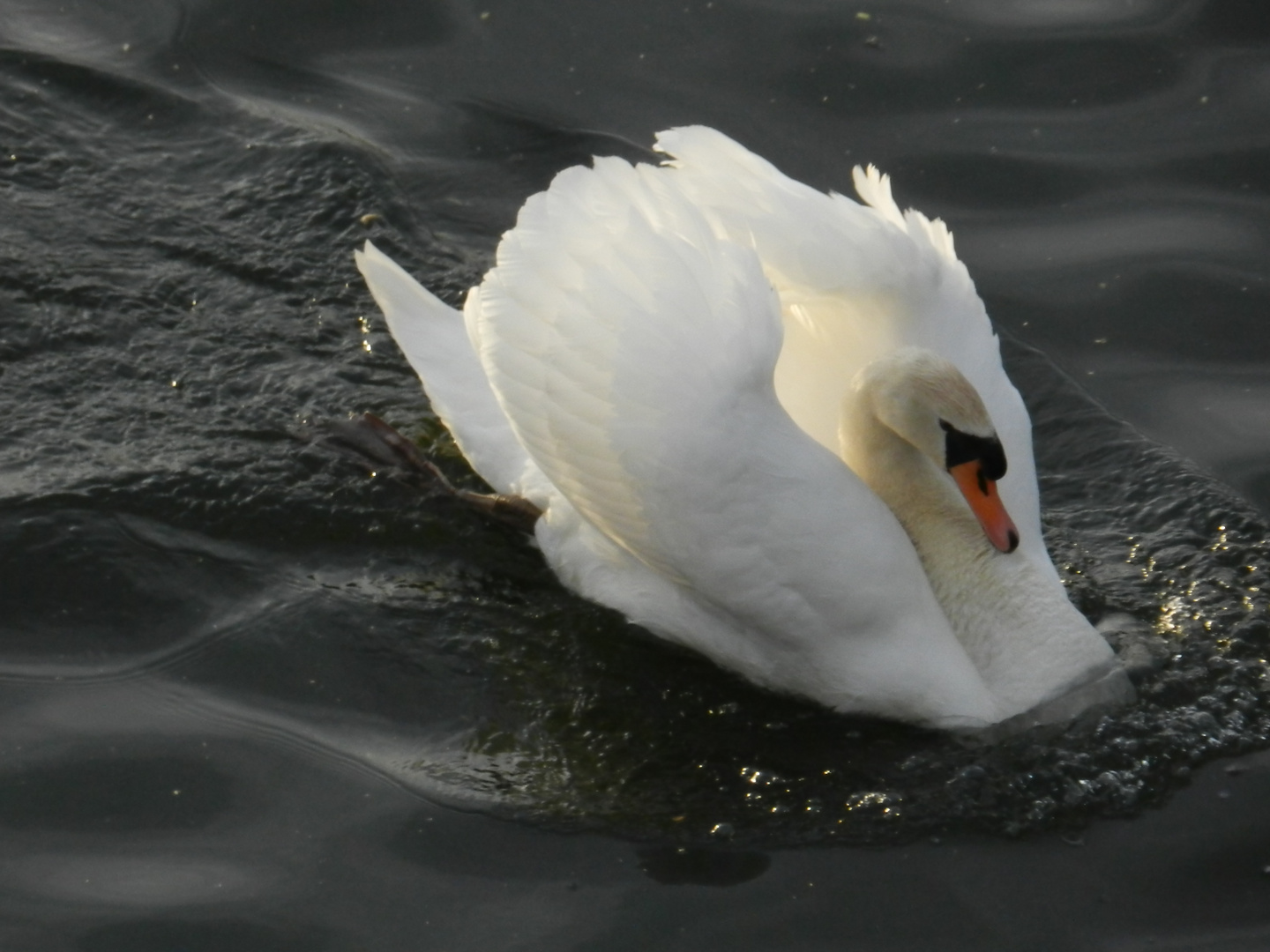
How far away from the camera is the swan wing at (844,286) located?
220 inches

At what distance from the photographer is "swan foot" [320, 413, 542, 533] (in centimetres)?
622

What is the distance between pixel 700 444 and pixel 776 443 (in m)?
0.23

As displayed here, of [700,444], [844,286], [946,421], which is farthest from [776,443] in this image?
[844,286]

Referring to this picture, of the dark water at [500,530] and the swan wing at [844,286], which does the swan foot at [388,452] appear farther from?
the swan wing at [844,286]

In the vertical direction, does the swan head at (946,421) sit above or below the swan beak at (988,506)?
above

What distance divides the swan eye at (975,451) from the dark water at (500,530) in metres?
0.82

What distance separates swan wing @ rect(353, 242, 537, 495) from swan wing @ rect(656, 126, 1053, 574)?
0.94 metres

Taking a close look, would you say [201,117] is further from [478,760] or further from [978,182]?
[478,760]

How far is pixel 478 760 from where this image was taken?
5.26m

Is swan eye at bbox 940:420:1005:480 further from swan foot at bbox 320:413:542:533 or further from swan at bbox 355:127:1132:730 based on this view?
swan foot at bbox 320:413:542:533

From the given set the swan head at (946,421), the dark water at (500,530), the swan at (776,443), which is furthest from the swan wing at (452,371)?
the swan head at (946,421)

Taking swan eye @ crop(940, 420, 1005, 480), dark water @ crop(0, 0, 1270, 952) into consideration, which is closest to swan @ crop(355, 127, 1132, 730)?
swan eye @ crop(940, 420, 1005, 480)

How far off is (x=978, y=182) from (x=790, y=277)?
2.98 metres

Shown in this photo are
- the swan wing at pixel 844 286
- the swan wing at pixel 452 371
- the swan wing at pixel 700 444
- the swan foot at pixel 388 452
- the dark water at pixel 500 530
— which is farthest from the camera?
the swan foot at pixel 388 452
